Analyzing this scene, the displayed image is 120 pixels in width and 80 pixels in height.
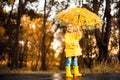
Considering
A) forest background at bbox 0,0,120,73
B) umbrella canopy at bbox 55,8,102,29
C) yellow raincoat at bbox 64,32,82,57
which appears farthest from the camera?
forest background at bbox 0,0,120,73

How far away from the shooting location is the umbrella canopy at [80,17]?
44.4 feet

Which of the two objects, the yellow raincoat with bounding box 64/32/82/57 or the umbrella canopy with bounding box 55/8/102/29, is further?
the umbrella canopy with bounding box 55/8/102/29

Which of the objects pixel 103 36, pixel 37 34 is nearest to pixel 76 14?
pixel 103 36

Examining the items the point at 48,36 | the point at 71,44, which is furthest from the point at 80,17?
the point at 48,36

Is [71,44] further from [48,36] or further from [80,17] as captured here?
[48,36]

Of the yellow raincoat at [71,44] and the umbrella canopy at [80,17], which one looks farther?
the umbrella canopy at [80,17]

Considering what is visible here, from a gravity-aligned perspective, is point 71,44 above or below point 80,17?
below

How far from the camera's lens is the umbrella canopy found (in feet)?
44.4

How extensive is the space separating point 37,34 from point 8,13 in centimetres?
1520

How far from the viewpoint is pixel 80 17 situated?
46.8ft

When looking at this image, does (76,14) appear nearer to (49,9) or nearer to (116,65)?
(116,65)

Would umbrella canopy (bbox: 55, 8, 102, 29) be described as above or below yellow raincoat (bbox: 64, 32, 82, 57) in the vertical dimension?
above

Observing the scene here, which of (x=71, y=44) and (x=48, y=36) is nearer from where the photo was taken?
(x=71, y=44)

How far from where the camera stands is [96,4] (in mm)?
29016
